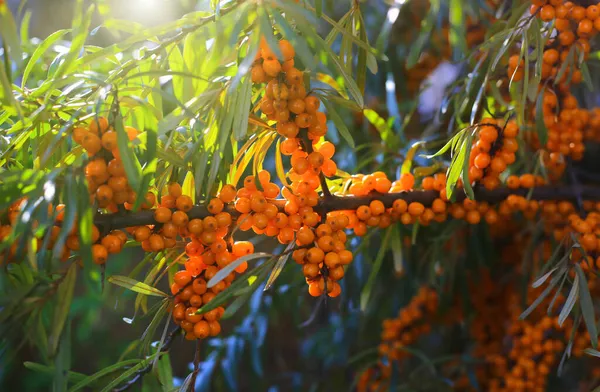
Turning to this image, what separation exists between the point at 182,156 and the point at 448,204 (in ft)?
1.64

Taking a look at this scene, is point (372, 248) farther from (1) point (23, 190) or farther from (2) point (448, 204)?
(1) point (23, 190)

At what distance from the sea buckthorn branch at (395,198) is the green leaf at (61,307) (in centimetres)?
8

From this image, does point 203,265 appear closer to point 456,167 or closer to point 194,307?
point 194,307

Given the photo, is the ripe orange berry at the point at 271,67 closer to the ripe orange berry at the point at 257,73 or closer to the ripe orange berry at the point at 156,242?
the ripe orange berry at the point at 257,73

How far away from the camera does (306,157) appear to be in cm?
86

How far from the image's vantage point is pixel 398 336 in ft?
5.19

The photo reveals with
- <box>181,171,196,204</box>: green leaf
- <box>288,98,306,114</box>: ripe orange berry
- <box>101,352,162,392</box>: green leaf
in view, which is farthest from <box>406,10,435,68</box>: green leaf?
<box>101,352,162,392</box>: green leaf

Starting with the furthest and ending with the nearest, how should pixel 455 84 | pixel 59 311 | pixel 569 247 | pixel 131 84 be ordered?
pixel 455 84, pixel 569 247, pixel 131 84, pixel 59 311

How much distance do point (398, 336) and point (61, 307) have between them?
43.8 inches

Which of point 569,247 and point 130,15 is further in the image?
point 130,15

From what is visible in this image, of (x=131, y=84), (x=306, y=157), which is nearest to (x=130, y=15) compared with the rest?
(x=131, y=84)

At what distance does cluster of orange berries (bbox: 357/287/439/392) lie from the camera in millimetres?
1539

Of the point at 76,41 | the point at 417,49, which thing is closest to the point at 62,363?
the point at 76,41

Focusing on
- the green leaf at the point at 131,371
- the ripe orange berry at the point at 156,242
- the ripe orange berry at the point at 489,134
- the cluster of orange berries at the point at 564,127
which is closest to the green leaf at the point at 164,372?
the green leaf at the point at 131,371
